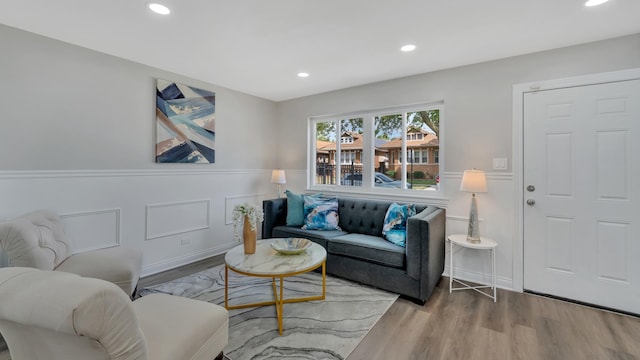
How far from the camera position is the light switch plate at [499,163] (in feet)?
9.19

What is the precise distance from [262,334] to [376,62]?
2.78 meters

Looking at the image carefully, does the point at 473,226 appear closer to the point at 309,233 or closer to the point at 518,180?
the point at 518,180

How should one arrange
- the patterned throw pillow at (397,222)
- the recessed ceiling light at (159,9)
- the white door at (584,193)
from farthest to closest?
the patterned throw pillow at (397,222)
the white door at (584,193)
the recessed ceiling light at (159,9)

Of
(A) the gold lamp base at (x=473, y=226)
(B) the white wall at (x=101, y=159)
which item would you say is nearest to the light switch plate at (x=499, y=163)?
(A) the gold lamp base at (x=473, y=226)

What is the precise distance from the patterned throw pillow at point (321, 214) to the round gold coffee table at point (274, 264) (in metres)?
0.77

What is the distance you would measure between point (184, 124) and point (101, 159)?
95cm

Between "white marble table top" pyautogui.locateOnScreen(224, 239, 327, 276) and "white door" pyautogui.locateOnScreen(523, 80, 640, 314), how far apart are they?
7.03 feet

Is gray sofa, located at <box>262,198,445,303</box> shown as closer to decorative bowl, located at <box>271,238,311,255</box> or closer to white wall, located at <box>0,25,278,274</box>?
decorative bowl, located at <box>271,238,311,255</box>

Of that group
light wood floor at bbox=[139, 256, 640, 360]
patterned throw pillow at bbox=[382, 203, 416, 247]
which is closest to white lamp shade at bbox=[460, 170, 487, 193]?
patterned throw pillow at bbox=[382, 203, 416, 247]

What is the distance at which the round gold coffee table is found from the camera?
2.07 metres

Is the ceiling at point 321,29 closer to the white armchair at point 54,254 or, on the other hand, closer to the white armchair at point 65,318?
the white armchair at point 54,254

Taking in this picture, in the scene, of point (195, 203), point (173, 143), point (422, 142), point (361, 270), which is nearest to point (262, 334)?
point (361, 270)

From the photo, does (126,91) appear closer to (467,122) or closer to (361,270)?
(361,270)

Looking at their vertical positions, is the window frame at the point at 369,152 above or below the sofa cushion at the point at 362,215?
above
